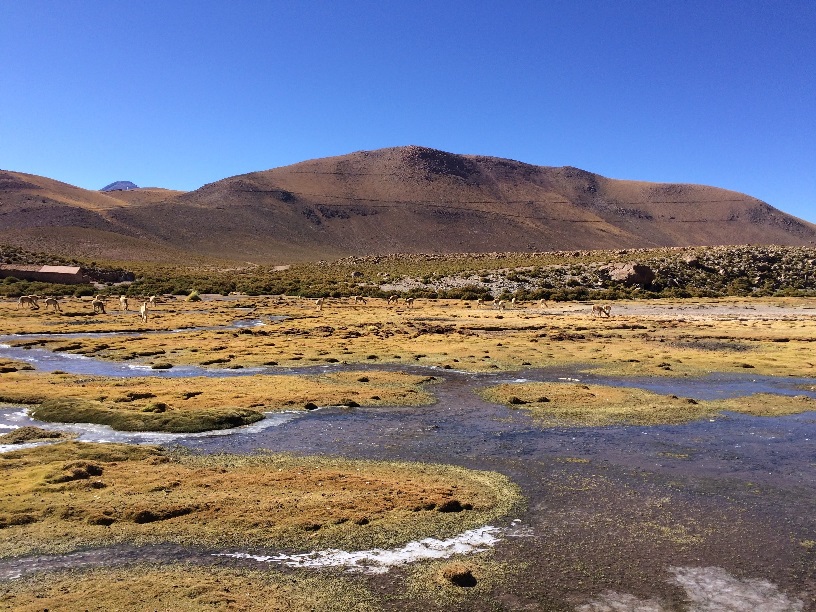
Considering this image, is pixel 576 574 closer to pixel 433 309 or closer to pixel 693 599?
pixel 693 599

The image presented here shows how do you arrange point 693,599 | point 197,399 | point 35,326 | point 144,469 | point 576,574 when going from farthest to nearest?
1. point 35,326
2. point 197,399
3. point 144,469
4. point 576,574
5. point 693,599

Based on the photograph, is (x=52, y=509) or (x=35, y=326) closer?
(x=52, y=509)

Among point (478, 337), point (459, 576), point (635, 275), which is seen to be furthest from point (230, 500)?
point (635, 275)

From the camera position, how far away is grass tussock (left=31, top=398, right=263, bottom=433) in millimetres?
15180

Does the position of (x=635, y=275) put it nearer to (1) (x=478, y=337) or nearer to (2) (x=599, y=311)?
(2) (x=599, y=311)

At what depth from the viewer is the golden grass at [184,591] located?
7.04m

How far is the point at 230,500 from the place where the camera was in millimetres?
10258

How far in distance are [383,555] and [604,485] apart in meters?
4.61

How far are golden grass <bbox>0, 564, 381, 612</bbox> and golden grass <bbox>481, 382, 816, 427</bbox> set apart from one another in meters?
9.30

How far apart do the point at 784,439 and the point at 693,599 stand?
8.51m

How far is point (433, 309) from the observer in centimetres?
5338

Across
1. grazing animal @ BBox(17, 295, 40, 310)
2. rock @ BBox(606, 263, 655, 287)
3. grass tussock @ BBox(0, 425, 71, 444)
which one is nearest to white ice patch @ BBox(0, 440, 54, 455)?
grass tussock @ BBox(0, 425, 71, 444)

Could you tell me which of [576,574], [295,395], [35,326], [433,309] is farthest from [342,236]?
[576,574]

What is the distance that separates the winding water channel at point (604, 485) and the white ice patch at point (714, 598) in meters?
0.07
